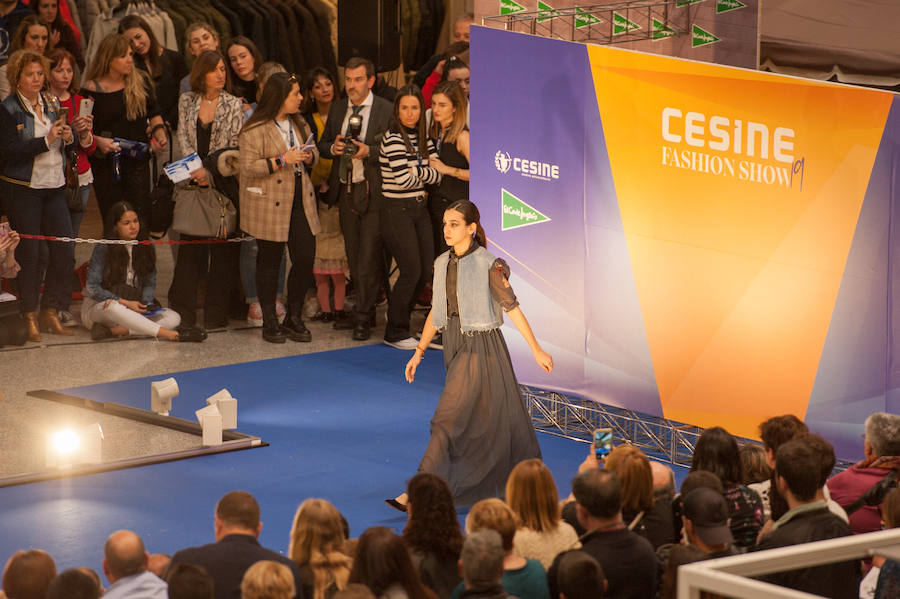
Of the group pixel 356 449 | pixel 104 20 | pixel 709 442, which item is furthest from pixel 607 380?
pixel 104 20

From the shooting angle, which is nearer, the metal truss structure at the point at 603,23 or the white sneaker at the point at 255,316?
the metal truss structure at the point at 603,23

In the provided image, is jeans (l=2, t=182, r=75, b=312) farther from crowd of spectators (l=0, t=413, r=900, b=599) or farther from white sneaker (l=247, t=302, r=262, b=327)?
crowd of spectators (l=0, t=413, r=900, b=599)

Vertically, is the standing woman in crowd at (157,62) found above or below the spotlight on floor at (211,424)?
above

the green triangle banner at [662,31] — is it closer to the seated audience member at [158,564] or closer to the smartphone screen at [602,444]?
the smartphone screen at [602,444]

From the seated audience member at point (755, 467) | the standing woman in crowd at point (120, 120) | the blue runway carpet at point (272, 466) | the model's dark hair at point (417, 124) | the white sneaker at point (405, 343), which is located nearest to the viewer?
the seated audience member at point (755, 467)

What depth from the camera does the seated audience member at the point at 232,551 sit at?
13.4 feet

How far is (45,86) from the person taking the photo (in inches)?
367

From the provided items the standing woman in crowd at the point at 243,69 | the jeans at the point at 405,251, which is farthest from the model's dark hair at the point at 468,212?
the standing woman in crowd at the point at 243,69

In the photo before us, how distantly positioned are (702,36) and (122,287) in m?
4.59

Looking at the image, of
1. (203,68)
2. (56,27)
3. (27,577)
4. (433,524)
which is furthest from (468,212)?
(56,27)

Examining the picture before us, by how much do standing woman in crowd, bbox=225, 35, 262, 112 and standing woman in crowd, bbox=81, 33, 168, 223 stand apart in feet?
2.15

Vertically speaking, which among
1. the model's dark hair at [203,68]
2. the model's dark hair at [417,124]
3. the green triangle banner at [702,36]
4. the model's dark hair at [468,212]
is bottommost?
the model's dark hair at [468,212]

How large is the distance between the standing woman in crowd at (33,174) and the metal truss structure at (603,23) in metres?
3.24

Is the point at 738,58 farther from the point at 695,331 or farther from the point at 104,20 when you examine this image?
the point at 104,20
